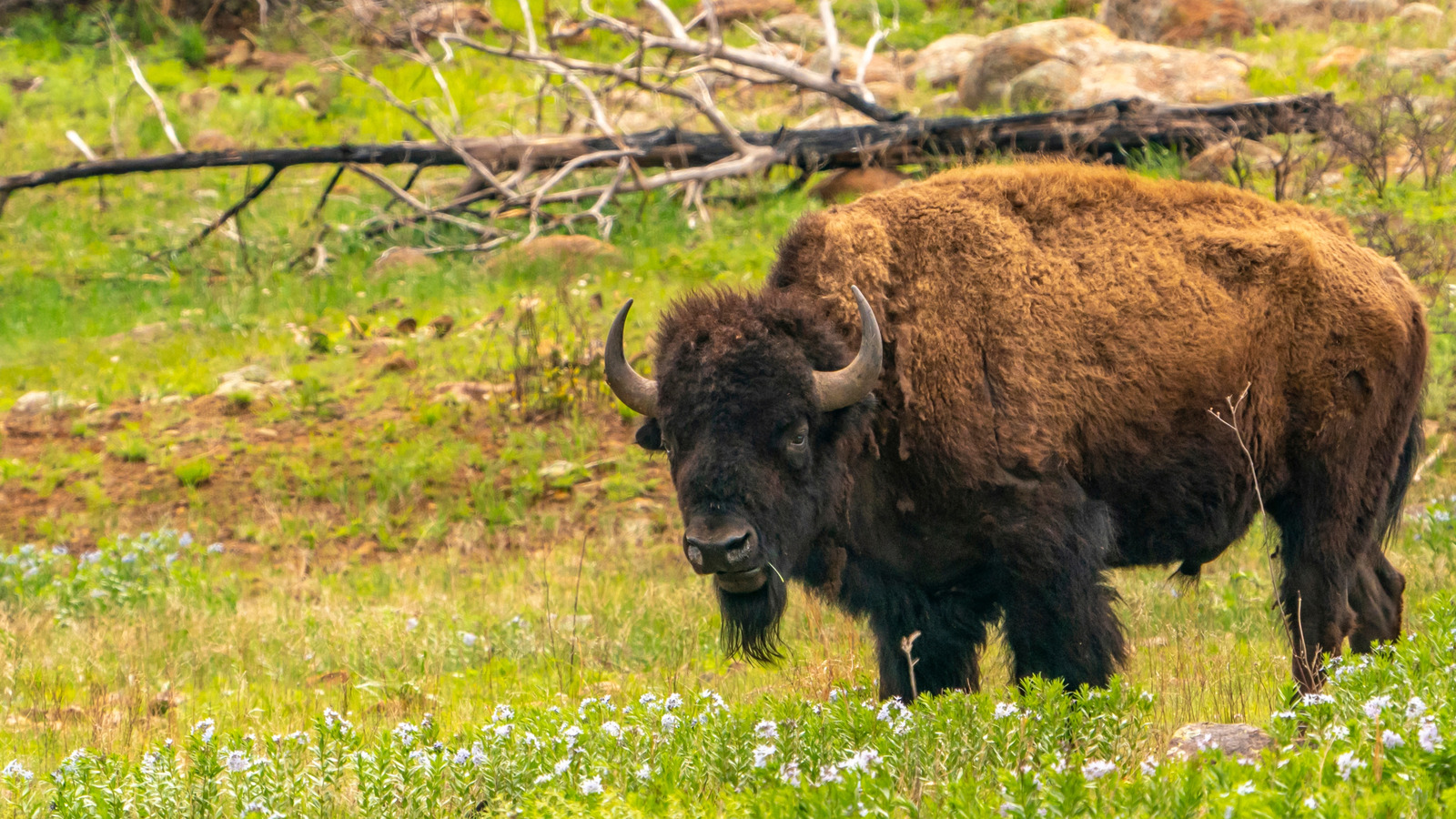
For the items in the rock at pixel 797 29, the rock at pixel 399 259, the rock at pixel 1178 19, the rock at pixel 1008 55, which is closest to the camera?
the rock at pixel 399 259

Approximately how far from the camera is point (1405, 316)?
19.9ft

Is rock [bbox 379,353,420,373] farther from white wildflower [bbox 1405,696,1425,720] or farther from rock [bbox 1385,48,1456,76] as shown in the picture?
rock [bbox 1385,48,1456,76]


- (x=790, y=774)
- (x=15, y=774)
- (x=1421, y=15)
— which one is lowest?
(x=1421, y=15)

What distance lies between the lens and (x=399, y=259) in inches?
552

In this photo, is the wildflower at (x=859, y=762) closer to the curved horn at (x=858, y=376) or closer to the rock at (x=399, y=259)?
the curved horn at (x=858, y=376)

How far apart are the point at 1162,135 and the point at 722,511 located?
32.0ft

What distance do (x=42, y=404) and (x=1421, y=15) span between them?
18493 millimetres

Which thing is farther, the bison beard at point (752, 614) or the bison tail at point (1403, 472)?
the bison tail at point (1403, 472)

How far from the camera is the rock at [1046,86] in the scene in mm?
15852

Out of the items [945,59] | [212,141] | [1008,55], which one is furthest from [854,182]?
[212,141]

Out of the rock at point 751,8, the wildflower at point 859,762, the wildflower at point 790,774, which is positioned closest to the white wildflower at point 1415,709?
the wildflower at point 859,762

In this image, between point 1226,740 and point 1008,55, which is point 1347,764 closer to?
point 1226,740

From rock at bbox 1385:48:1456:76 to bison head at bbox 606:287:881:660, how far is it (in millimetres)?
13296

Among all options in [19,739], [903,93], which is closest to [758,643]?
[19,739]
